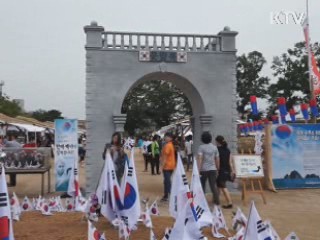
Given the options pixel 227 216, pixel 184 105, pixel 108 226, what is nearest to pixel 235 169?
pixel 227 216

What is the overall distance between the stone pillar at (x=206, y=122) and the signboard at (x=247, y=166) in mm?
2283

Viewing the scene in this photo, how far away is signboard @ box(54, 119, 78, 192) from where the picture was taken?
1402 cm

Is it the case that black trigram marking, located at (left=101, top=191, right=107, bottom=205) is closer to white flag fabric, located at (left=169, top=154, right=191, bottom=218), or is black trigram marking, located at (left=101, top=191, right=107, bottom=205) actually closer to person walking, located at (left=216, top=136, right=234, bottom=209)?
white flag fabric, located at (left=169, top=154, right=191, bottom=218)

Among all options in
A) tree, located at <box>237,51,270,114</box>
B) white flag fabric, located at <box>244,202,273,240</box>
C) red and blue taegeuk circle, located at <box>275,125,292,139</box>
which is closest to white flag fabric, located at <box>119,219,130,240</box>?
white flag fabric, located at <box>244,202,273,240</box>

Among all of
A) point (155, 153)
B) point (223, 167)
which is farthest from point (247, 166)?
point (155, 153)

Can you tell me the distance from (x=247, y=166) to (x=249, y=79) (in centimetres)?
4466

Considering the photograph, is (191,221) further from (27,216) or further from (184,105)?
(184,105)

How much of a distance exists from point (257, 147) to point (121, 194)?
28.0 feet

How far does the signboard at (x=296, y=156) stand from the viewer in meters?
15.1

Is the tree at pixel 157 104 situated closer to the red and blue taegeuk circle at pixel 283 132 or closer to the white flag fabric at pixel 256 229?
the red and blue taegeuk circle at pixel 283 132

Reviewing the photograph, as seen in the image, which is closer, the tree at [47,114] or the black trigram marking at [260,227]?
the black trigram marking at [260,227]

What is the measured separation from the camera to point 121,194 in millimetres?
7727

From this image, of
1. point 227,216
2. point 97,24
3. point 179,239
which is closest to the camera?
point 179,239

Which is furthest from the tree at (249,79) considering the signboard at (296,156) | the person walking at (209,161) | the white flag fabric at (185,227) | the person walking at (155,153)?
the white flag fabric at (185,227)
